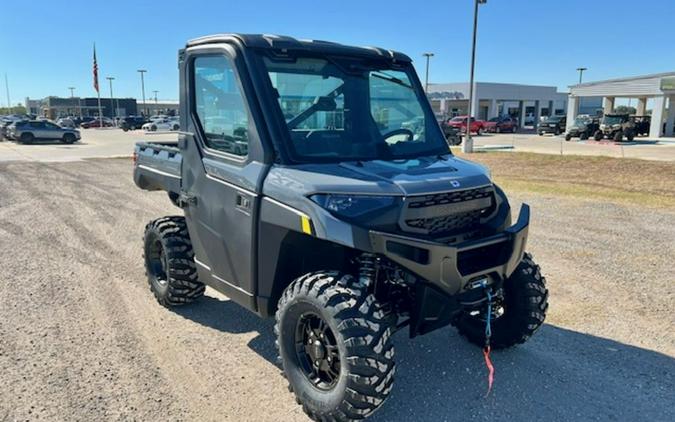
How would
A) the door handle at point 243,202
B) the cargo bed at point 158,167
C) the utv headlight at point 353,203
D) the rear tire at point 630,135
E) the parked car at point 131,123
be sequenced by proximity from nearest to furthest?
the utv headlight at point 353,203 < the door handle at point 243,202 < the cargo bed at point 158,167 < the rear tire at point 630,135 < the parked car at point 131,123

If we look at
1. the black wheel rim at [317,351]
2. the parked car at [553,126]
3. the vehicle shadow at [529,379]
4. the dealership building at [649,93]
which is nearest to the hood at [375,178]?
the black wheel rim at [317,351]

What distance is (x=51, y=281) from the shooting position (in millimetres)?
5883

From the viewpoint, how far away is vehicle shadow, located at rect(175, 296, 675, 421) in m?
3.36

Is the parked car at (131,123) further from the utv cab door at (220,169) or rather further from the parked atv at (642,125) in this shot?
the utv cab door at (220,169)

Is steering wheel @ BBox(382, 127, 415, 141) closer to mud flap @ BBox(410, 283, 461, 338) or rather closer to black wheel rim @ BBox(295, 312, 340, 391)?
mud flap @ BBox(410, 283, 461, 338)

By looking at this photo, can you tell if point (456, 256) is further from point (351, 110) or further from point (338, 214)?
point (351, 110)

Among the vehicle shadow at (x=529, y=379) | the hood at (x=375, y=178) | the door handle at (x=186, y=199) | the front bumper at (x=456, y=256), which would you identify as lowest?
the vehicle shadow at (x=529, y=379)

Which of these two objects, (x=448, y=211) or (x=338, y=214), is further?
(x=448, y=211)

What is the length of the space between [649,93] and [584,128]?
8913 mm

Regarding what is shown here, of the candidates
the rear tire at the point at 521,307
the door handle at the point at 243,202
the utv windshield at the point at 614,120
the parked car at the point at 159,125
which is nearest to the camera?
the door handle at the point at 243,202

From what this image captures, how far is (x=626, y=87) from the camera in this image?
42812mm

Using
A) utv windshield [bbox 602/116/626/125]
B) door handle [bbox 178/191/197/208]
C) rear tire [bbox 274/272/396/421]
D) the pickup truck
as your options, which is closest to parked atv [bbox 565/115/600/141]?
utv windshield [bbox 602/116/626/125]

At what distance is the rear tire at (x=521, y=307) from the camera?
388cm

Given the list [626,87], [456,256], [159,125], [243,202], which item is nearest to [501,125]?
[626,87]
